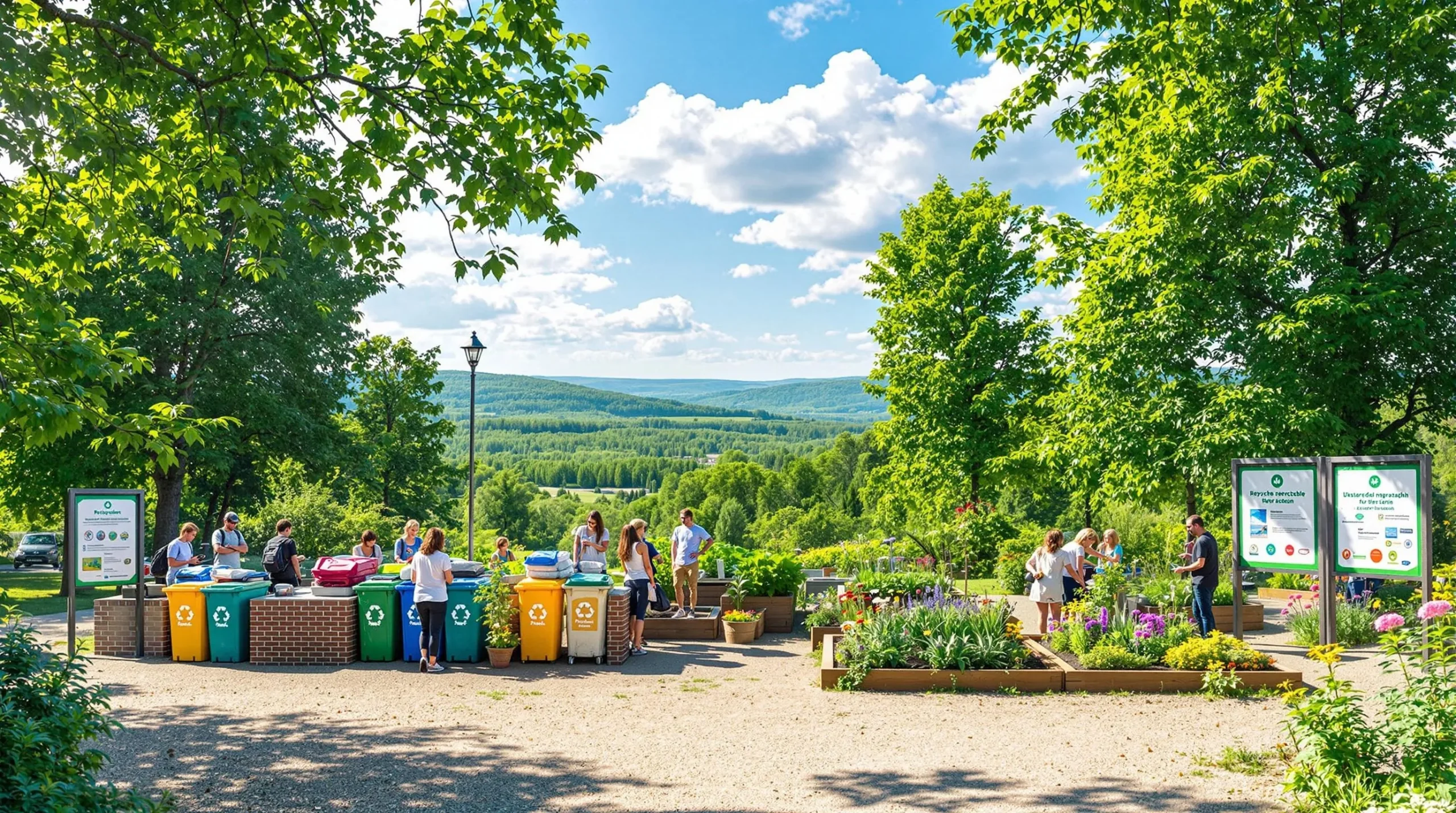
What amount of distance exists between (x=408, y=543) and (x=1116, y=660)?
10.7 metres

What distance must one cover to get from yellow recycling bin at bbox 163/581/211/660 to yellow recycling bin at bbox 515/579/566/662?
12.8ft

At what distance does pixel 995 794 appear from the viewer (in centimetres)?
651

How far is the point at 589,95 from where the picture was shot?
702 cm

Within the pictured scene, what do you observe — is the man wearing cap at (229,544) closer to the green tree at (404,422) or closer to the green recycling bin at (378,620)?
the green recycling bin at (378,620)

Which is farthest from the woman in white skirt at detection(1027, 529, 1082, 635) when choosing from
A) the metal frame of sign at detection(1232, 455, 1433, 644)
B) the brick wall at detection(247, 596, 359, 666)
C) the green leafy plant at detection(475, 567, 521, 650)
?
the brick wall at detection(247, 596, 359, 666)

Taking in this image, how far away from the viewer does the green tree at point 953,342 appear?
27.0 meters

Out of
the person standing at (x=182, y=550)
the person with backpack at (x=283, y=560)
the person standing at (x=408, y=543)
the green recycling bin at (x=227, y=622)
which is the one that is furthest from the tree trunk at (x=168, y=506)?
the green recycling bin at (x=227, y=622)

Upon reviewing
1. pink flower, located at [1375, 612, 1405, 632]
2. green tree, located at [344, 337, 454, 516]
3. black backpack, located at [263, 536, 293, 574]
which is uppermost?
green tree, located at [344, 337, 454, 516]

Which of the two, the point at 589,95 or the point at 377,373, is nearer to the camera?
the point at 589,95

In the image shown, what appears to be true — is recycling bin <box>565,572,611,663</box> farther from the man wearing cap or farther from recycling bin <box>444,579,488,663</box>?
the man wearing cap

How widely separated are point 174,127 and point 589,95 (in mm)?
3511

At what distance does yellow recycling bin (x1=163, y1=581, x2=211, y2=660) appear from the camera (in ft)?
39.1

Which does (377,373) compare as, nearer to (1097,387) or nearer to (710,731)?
(1097,387)

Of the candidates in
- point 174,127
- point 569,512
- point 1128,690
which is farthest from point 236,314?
point 569,512
